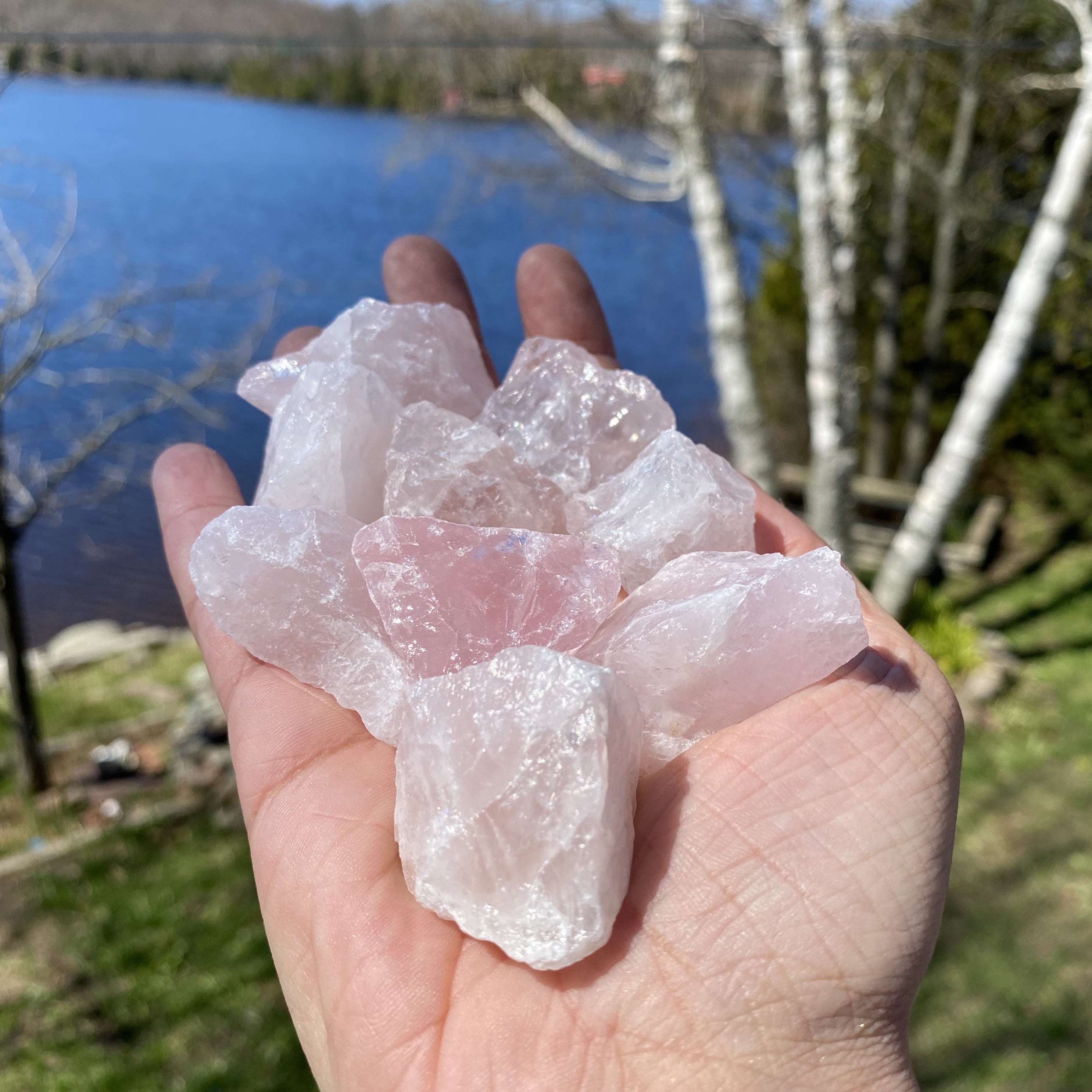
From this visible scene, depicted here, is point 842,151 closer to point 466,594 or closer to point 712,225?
point 712,225

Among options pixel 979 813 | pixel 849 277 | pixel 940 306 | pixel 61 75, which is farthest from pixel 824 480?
pixel 940 306

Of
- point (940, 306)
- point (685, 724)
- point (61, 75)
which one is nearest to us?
point (685, 724)

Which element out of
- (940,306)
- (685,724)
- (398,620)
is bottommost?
(940,306)

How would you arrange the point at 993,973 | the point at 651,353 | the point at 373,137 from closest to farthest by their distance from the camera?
the point at 993,973, the point at 373,137, the point at 651,353

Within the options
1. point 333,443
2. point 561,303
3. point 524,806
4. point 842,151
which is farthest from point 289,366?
point 842,151

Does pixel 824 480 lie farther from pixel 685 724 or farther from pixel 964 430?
pixel 685 724

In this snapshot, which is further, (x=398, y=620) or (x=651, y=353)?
(x=651, y=353)

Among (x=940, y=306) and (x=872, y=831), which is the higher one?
(x=872, y=831)

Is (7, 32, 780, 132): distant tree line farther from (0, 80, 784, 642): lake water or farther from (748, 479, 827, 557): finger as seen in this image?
(748, 479, 827, 557): finger
